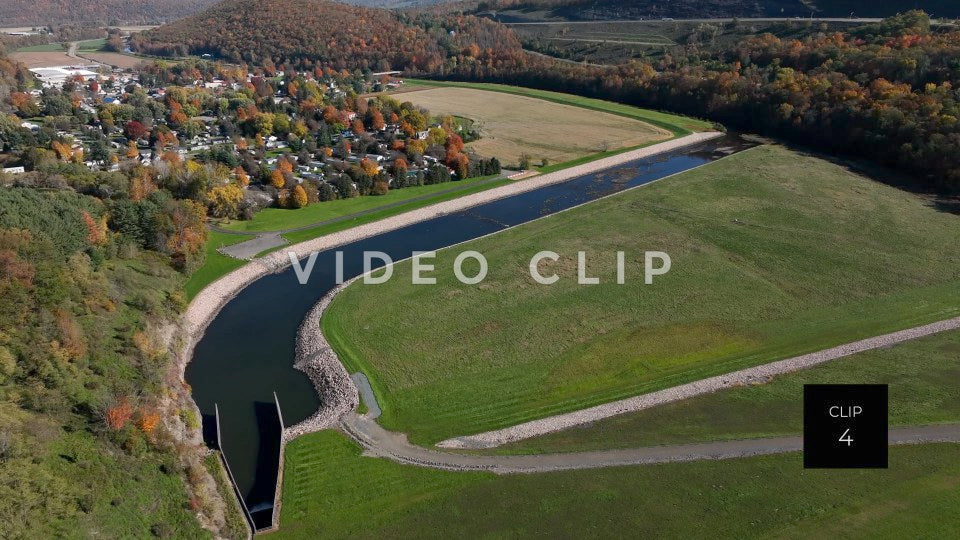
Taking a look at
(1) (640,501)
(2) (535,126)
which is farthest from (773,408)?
(2) (535,126)

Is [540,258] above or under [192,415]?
above

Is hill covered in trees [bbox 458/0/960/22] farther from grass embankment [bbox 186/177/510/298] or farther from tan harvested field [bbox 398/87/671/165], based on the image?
grass embankment [bbox 186/177/510/298]

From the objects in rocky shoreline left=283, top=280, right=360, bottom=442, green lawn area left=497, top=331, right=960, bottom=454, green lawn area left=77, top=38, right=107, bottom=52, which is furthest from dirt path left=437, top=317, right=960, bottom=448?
green lawn area left=77, top=38, right=107, bottom=52

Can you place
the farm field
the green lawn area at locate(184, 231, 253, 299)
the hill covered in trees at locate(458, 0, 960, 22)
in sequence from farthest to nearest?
the hill covered in trees at locate(458, 0, 960, 22) < the farm field < the green lawn area at locate(184, 231, 253, 299)

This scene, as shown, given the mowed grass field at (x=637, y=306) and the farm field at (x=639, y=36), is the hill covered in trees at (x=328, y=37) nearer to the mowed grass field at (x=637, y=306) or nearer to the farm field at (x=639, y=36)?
the farm field at (x=639, y=36)

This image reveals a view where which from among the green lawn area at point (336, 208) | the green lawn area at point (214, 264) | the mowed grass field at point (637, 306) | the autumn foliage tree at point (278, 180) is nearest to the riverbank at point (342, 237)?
the green lawn area at point (214, 264)

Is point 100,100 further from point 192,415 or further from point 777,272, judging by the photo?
point 777,272

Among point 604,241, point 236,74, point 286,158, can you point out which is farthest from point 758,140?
point 236,74
